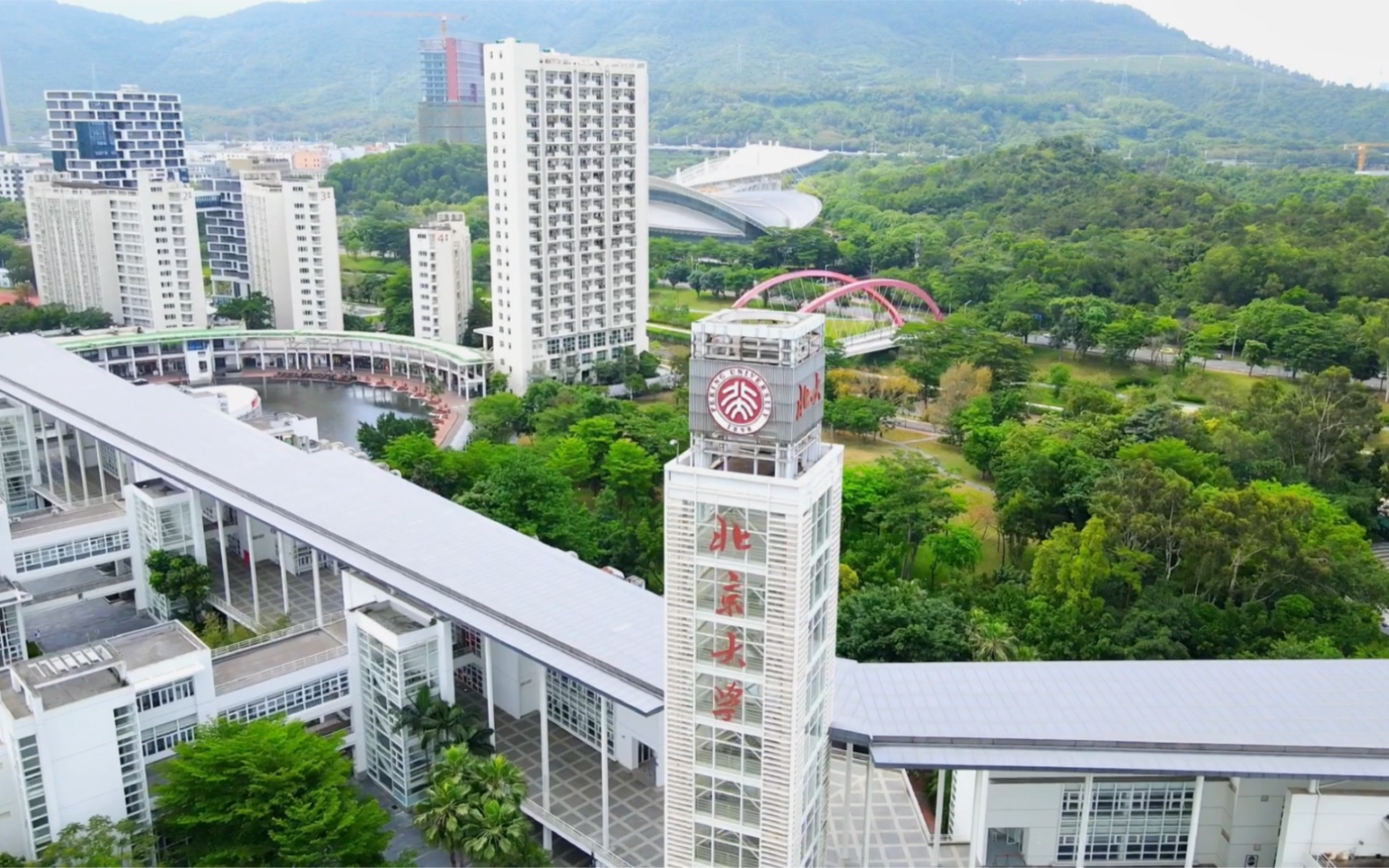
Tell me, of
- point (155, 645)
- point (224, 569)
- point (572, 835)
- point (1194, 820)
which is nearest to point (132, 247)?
point (224, 569)

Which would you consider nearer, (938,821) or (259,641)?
(938,821)

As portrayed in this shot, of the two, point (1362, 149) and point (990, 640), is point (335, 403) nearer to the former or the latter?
point (990, 640)

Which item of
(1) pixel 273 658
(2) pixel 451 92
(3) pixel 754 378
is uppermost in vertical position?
(2) pixel 451 92

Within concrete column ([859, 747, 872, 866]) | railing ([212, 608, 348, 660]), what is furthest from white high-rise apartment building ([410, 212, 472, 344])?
concrete column ([859, 747, 872, 866])

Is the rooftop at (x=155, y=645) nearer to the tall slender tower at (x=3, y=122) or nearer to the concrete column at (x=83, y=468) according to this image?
the concrete column at (x=83, y=468)

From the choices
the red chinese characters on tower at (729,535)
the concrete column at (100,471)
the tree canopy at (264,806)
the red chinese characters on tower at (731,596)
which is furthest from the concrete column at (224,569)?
the red chinese characters on tower at (729,535)

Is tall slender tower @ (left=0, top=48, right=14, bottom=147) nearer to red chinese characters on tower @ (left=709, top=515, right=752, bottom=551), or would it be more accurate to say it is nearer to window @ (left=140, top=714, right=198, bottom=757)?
window @ (left=140, top=714, right=198, bottom=757)

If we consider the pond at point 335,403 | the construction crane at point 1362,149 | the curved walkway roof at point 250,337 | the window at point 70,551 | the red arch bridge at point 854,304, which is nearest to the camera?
the window at point 70,551
